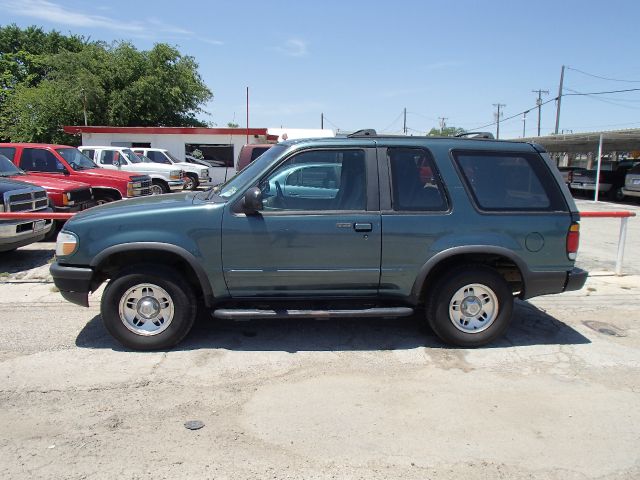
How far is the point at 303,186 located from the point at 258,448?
2.42 m

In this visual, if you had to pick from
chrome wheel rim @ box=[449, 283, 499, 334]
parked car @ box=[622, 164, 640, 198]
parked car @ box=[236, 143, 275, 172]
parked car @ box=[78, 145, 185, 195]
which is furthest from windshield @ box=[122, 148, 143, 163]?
parked car @ box=[622, 164, 640, 198]

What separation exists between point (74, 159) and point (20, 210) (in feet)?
16.2

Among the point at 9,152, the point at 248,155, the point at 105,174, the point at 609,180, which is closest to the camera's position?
the point at 9,152

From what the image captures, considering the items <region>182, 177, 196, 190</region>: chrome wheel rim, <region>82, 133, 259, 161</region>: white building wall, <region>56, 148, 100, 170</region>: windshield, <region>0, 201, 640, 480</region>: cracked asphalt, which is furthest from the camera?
<region>82, 133, 259, 161</region>: white building wall

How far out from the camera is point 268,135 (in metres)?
27.2

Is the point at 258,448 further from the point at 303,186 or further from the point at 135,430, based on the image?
the point at 303,186

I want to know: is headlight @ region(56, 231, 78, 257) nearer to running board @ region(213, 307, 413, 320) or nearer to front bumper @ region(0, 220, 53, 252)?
running board @ region(213, 307, 413, 320)

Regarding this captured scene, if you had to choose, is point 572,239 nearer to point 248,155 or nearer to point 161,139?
point 248,155

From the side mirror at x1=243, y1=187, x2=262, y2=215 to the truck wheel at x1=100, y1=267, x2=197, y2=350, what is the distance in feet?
2.98

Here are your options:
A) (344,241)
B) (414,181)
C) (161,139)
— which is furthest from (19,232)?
(161,139)

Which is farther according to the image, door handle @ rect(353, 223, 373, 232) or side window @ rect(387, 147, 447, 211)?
side window @ rect(387, 147, 447, 211)

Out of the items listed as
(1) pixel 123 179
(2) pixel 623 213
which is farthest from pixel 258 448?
(1) pixel 123 179

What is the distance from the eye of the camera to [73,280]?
444 centimetres

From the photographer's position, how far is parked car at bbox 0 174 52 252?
24.0ft
